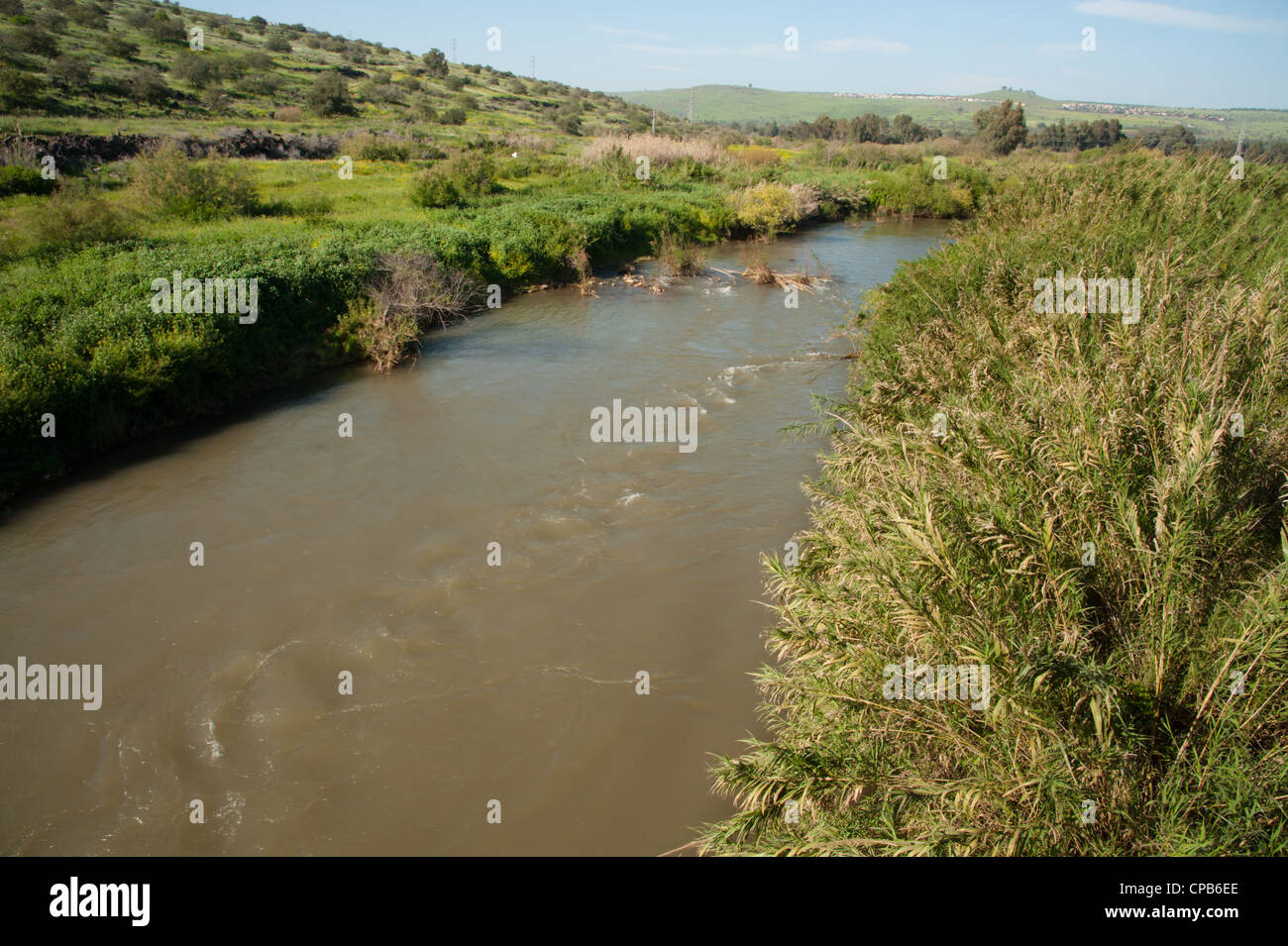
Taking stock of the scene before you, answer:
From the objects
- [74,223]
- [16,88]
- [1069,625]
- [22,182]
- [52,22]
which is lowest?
[1069,625]

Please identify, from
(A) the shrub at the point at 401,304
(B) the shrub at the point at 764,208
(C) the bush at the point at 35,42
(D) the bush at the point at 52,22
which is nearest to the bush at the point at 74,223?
(A) the shrub at the point at 401,304

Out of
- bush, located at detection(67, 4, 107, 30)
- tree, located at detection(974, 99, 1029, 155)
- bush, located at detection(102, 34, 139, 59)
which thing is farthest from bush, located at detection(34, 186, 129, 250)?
tree, located at detection(974, 99, 1029, 155)

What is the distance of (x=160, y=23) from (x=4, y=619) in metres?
52.9

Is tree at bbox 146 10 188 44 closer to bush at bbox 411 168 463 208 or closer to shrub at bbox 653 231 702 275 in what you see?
bush at bbox 411 168 463 208

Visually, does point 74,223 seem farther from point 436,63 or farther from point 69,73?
point 436,63

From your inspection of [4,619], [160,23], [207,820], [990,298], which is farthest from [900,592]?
[160,23]

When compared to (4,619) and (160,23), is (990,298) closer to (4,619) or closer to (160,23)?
(4,619)

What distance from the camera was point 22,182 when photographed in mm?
18750

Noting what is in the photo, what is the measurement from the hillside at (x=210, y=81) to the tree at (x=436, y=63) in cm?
21

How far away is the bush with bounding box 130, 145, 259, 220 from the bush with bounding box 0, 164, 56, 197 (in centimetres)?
197

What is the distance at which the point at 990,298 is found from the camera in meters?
8.82

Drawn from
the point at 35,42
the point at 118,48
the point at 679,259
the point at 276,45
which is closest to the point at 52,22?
the point at 118,48

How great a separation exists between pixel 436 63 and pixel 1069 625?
249 ft

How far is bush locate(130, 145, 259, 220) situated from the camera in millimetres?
18859
